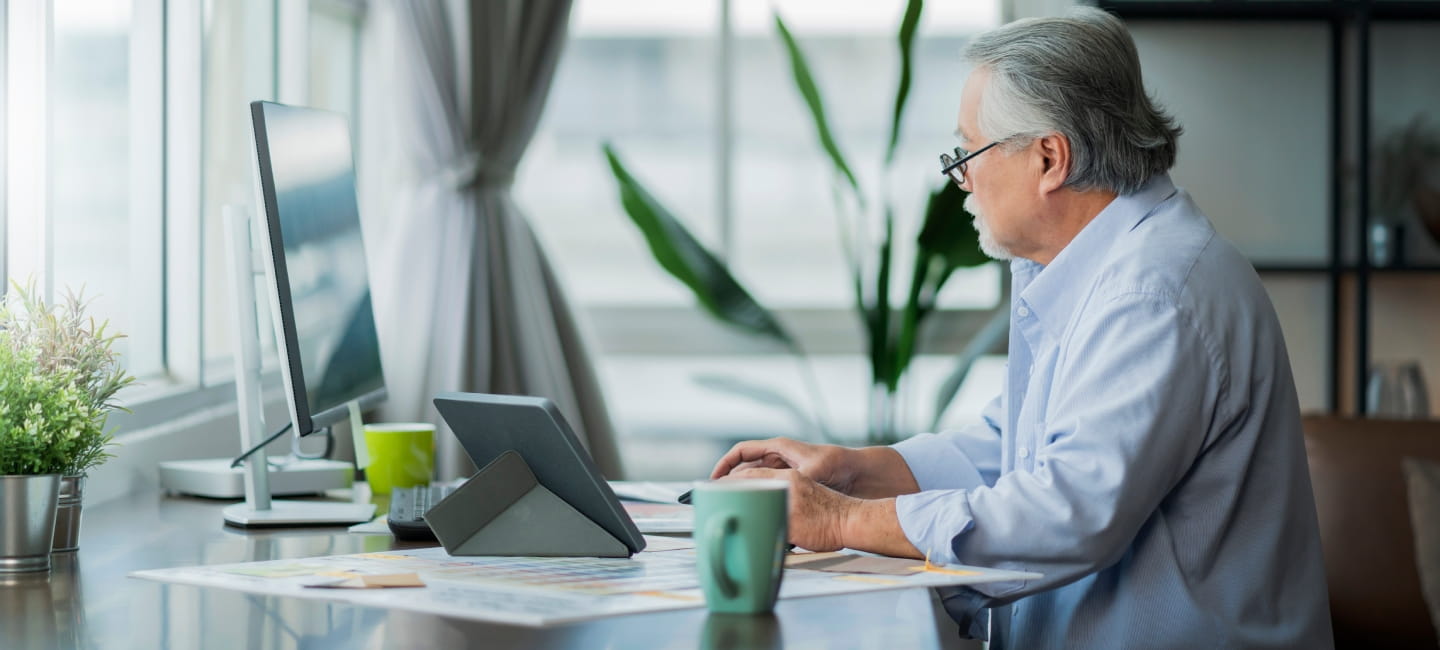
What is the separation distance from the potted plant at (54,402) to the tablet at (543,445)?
0.38 meters

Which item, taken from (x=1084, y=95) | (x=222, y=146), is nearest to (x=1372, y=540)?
(x=1084, y=95)

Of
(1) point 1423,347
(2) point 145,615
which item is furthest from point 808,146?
(2) point 145,615

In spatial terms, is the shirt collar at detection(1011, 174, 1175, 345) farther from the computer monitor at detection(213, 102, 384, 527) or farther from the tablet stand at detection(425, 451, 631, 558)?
the computer monitor at detection(213, 102, 384, 527)

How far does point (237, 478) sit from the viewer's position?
1.89 m

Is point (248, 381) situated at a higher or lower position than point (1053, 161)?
lower

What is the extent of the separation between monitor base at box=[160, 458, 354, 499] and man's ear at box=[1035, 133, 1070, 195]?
1.06 metres

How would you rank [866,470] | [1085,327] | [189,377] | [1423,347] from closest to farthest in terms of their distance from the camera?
[1085,327], [866,470], [189,377], [1423,347]

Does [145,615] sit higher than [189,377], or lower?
lower

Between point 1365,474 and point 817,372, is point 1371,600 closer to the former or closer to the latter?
point 1365,474

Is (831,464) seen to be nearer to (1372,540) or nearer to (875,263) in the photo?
(1372,540)

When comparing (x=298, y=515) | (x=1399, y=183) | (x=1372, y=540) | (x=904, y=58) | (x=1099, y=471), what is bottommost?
(x=1372, y=540)

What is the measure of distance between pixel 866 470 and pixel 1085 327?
41 centimetres

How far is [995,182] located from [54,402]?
1.02 metres

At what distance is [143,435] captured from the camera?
2.00 metres
